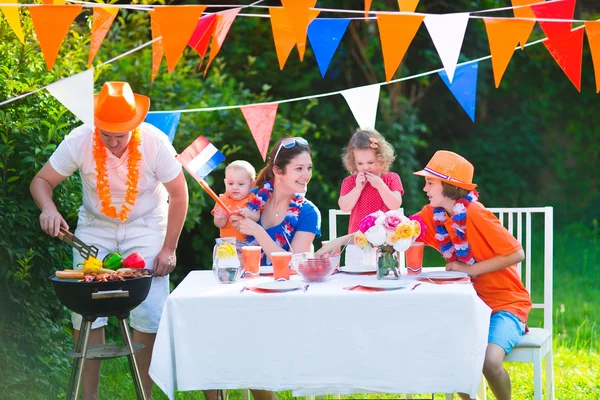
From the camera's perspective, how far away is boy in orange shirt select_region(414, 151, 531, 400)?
10.9 ft

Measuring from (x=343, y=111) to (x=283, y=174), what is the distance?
15.7ft

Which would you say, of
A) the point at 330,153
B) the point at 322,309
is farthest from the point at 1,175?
the point at 330,153

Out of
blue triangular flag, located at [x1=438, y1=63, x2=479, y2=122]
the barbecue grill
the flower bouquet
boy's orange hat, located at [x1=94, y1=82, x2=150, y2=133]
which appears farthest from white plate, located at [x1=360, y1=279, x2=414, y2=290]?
blue triangular flag, located at [x1=438, y1=63, x2=479, y2=122]

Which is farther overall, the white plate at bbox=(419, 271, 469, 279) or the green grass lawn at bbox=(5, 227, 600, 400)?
the green grass lawn at bbox=(5, 227, 600, 400)

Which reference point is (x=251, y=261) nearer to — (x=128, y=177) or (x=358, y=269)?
(x=358, y=269)

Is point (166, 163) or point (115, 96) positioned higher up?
point (115, 96)

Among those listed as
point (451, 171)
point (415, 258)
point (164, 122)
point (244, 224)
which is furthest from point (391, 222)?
point (164, 122)

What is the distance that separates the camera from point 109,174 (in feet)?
11.9

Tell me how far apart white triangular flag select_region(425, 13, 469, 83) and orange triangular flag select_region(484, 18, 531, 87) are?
11 cm

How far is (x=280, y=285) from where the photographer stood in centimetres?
304

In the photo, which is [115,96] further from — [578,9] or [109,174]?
[578,9]

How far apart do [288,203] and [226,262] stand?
0.64m

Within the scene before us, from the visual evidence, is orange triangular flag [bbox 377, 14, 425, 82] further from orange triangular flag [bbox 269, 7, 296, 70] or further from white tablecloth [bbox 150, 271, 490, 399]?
white tablecloth [bbox 150, 271, 490, 399]

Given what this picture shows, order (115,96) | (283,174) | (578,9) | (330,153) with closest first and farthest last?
(115,96), (283,174), (330,153), (578,9)
